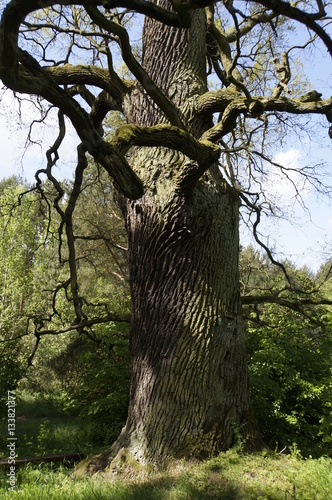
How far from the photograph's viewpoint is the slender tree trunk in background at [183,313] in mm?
4809

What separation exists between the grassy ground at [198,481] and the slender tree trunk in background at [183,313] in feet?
0.63

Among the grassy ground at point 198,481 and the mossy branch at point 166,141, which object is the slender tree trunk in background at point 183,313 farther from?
the mossy branch at point 166,141

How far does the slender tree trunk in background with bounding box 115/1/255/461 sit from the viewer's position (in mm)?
4809

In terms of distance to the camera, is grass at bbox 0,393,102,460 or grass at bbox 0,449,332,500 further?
grass at bbox 0,393,102,460

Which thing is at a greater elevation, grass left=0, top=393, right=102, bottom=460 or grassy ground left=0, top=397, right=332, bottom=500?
grassy ground left=0, top=397, right=332, bottom=500

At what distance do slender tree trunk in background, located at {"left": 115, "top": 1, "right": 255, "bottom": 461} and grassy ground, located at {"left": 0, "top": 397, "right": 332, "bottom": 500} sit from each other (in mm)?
193

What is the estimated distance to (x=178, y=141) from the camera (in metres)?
4.19

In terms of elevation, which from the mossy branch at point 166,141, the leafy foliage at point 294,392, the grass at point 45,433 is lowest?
the grass at point 45,433

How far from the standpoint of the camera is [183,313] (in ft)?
16.7

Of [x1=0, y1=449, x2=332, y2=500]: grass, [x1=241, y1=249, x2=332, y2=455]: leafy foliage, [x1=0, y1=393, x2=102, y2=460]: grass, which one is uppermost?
[x1=241, y1=249, x2=332, y2=455]: leafy foliage

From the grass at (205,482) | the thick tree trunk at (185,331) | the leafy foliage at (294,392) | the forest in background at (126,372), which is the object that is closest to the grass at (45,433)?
the forest in background at (126,372)

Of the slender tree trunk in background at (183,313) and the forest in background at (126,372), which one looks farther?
the forest in background at (126,372)

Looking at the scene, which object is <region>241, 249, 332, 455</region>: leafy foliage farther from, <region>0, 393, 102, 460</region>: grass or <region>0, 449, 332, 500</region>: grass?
<region>0, 393, 102, 460</region>: grass

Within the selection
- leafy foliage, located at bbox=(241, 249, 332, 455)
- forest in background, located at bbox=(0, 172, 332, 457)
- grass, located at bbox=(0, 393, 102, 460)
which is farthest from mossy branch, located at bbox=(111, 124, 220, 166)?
grass, located at bbox=(0, 393, 102, 460)
